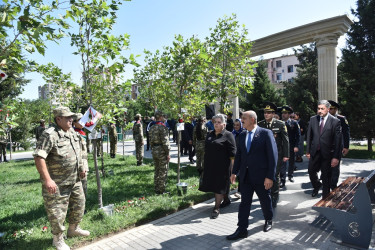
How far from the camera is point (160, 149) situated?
22.2 ft

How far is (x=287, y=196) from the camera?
6.56 metres

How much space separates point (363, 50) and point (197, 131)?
10120mm

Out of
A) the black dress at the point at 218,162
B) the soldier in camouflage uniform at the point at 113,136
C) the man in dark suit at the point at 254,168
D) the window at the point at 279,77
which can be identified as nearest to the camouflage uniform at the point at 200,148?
the black dress at the point at 218,162

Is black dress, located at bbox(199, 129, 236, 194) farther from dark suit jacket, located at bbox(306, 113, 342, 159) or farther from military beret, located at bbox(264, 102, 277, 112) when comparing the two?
dark suit jacket, located at bbox(306, 113, 342, 159)

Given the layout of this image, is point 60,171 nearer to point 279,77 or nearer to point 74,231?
point 74,231

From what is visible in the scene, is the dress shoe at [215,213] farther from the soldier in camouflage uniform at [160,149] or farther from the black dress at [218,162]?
the soldier in camouflage uniform at [160,149]

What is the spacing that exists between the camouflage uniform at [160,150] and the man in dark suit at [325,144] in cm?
330

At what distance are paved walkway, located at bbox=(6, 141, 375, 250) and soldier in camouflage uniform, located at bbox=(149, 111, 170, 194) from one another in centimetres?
→ 121

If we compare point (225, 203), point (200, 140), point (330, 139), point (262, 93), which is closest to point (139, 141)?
point (200, 140)

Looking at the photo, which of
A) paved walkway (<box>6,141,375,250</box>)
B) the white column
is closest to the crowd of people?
paved walkway (<box>6,141,375,250</box>)

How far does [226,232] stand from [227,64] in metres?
5.25

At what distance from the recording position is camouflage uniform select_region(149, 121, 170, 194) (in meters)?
6.71

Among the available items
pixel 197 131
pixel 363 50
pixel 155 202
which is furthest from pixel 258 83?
pixel 155 202

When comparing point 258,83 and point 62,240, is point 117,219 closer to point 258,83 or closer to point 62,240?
point 62,240
